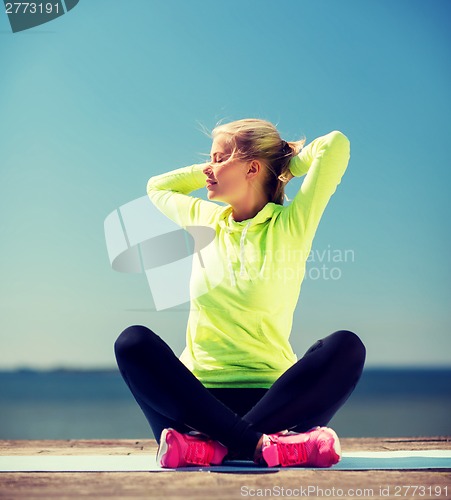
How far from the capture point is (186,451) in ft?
5.00

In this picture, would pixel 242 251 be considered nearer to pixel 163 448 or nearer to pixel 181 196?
pixel 181 196

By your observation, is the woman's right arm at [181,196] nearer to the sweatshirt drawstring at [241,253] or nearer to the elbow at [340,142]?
the sweatshirt drawstring at [241,253]

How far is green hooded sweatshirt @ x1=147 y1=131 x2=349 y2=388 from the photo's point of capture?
1716 millimetres

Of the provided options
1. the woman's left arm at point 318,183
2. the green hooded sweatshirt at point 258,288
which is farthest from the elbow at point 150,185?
the woman's left arm at point 318,183

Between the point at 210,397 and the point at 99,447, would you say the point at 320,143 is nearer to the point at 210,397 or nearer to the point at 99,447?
the point at 210,397

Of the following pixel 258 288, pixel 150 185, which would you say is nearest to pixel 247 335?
pixel 258 288

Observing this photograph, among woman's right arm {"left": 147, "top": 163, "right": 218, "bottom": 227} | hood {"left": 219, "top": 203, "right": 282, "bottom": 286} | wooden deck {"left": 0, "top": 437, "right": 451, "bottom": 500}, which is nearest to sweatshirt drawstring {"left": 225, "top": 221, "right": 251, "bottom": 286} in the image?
hood {"left": 219, "top": 203, "right": 282, "bottom": 286}

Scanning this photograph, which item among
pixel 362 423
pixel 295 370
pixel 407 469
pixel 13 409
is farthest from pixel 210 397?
pixel 13 409

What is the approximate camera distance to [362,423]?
6.40 metres

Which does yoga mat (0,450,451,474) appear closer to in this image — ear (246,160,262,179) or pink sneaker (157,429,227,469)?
pink sneaker (157,429,227,469)

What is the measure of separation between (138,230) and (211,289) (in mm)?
413

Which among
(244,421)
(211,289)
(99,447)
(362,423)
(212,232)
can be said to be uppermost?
(212,232)

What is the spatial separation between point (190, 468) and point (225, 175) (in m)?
0.79

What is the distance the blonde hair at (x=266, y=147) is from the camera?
1.90m
